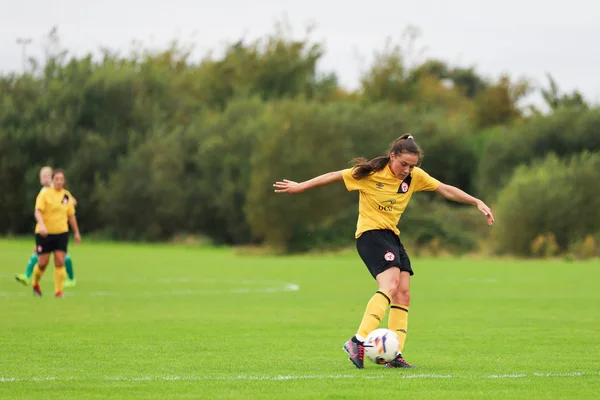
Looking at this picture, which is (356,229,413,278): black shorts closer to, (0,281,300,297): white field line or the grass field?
the grass field

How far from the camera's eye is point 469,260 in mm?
39062

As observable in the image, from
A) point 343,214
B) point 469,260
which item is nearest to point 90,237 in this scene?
point 343,214

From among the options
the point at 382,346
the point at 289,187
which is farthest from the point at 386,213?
the point at 382,346

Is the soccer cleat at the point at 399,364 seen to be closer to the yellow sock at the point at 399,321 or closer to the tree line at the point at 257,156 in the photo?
the yellow sock at the point at 399,321

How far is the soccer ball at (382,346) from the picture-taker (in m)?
10.1

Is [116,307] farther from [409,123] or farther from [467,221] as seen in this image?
[409,123]

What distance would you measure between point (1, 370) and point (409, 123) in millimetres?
44106

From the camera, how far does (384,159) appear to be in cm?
1065

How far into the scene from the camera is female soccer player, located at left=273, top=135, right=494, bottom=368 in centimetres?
1040

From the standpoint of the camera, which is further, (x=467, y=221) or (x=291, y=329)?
(x=467, y=221)

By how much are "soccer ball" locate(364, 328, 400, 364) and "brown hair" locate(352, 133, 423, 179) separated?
1581mm

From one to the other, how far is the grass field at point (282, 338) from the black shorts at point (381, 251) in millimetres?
1022

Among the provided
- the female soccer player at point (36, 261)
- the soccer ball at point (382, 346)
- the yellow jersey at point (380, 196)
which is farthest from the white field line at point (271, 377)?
the female soccer player at point (36, 261)

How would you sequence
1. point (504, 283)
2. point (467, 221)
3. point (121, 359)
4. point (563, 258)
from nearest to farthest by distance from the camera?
point (121, 359) → point (504, 283) → point (563, 258) → point (467, 221)
